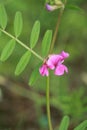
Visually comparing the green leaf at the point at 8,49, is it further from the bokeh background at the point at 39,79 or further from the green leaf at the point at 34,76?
the bokeh background at the point at 39,79

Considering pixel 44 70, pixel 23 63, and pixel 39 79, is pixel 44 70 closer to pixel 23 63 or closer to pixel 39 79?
pixel 23 63

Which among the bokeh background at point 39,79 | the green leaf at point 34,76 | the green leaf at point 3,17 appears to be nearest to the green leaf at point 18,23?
the green leaf at point 3,17

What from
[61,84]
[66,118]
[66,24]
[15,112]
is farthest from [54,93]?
[66,118]

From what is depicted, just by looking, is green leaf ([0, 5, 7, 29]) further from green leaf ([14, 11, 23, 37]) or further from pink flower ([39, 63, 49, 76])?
pink flower ([39, 63, 49, 76])

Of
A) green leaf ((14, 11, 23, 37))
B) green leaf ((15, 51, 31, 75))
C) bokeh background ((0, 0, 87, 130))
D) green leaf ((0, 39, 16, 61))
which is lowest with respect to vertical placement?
bokeh background ((0, 0, 87, 130))

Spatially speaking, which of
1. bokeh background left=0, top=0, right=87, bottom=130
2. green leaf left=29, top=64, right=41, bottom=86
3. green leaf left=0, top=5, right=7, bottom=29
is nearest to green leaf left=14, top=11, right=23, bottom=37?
green leaf left=0, top=5, right=7, bottom=29

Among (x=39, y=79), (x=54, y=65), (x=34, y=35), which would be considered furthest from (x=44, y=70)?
(x=39, y=79)

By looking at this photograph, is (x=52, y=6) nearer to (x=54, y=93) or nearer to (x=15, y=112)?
(x=54, y=93)

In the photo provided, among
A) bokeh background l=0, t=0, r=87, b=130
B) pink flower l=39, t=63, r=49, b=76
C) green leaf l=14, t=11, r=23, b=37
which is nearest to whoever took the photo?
pink flower l=39, t=63, r=49, b=76
